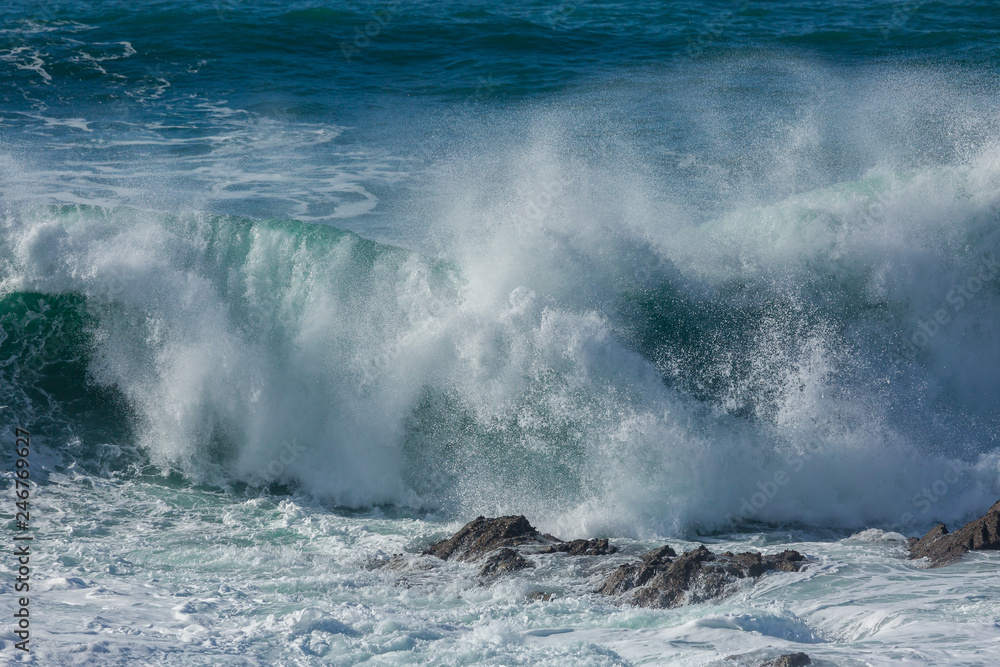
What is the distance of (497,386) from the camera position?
11094 mm

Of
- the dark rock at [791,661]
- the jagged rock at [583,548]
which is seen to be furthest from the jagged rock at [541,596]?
the dark rock at [791,661]

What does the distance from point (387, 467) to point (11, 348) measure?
17.9 feet

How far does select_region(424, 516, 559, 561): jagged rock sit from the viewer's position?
8.54 m

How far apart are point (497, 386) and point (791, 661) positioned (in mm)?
5586

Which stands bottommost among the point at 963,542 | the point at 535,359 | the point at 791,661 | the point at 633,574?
the point at 633,574

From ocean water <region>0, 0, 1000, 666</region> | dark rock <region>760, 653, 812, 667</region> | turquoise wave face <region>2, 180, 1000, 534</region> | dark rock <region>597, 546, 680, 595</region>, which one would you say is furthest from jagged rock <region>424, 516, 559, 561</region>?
dark rock <region>760, 653, 812, 667</region>

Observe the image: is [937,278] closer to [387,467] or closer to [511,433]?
[511,433]

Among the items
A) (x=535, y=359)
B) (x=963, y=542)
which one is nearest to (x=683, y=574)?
(x=963, y=542)

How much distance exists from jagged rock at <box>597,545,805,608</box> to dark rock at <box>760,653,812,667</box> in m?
1.25

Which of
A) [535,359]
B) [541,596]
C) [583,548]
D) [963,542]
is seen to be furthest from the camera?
[535,359]

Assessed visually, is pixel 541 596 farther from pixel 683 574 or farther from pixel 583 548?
pixel 683 574

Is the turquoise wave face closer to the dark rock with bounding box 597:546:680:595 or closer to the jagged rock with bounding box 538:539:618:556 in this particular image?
the jagged rock with bounding box 538:539:618:556

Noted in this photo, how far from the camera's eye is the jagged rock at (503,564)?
8.05m

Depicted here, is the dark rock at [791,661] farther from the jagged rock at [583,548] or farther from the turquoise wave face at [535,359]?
the turquoise wave face at [535,359]
